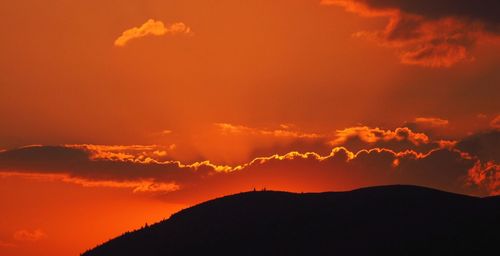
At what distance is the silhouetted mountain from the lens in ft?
246

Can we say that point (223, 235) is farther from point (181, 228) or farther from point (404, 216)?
point (404, 216)

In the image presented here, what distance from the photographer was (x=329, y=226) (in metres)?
84.8

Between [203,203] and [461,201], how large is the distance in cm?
3307

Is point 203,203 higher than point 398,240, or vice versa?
point 203,203

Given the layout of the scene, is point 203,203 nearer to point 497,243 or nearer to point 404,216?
point 404,216

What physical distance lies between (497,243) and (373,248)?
36.3ft

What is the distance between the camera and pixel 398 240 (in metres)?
75.8

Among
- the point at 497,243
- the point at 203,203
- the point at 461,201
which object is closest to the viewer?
the point at 497,243

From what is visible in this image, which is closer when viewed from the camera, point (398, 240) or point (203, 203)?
point (398, 240)

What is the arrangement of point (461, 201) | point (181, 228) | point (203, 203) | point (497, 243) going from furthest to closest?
point (203, 203)
point (181, 228)
point (461, 201)
point (497, 243)

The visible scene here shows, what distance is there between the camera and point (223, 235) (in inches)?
3469

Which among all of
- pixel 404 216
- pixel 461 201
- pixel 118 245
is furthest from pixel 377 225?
pixel 118 245

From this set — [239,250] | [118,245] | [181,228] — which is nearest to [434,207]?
[239,250]

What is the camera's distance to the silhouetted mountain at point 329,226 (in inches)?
2955
